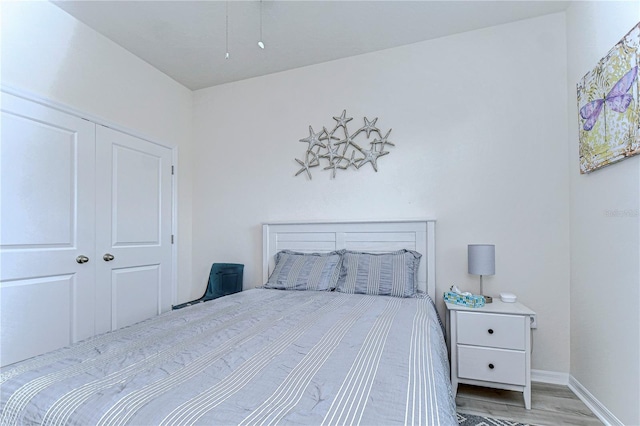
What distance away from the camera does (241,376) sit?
101 centimetres

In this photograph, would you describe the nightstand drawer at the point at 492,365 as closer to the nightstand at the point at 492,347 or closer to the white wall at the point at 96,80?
the nightstand at the point at 492,347

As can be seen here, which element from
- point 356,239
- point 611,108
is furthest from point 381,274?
point 611,108

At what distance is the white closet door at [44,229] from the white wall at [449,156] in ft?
4.22

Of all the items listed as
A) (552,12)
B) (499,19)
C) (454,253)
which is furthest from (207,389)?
(552,12)

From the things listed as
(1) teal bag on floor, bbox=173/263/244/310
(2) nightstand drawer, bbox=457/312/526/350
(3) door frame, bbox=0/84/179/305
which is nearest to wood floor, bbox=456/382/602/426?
(2) nightstand drawer, bbox=457/312/526/350

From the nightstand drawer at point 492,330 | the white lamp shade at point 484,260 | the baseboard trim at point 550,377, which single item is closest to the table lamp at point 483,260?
the white lamp shade at point 484,260

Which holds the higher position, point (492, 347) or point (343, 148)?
point (343, 148)

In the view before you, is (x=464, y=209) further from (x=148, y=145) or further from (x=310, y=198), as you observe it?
(x=148, y=145)

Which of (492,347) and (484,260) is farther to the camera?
(484,260)

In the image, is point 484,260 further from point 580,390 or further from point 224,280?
point 224,280

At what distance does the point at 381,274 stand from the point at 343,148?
3.99 feet

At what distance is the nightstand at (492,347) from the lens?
6.34ft

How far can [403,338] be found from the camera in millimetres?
1369

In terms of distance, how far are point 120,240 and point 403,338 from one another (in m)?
2.50
